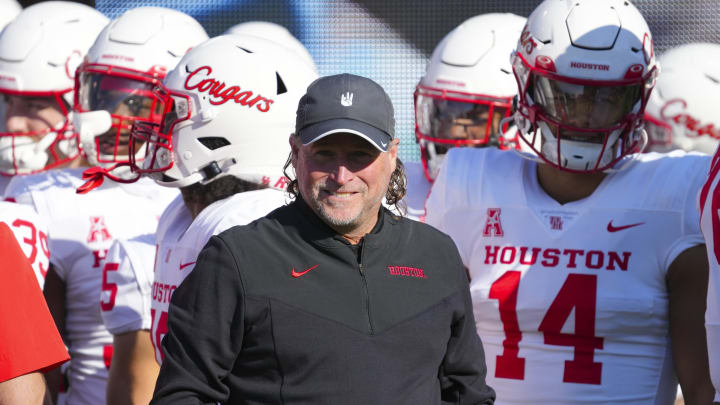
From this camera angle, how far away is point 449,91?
4.55 meters

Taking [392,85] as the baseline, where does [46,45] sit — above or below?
above

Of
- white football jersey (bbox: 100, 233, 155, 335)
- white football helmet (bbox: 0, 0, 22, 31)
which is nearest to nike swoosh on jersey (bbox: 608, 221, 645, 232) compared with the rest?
white football jersey (bbox: 100, 233, 155, 335)

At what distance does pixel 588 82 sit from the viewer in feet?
10.1

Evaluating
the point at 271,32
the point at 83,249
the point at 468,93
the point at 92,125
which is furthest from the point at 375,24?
the point at 83,249

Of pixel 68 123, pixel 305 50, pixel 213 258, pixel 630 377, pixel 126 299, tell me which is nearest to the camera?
pixel 213 258

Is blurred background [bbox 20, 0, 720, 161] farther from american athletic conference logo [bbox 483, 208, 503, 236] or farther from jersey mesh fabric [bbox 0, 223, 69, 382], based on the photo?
jersey mesh fabric [bbox 0, 223, 69, 382]

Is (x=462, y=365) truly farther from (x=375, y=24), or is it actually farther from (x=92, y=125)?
(x=375, y=24)

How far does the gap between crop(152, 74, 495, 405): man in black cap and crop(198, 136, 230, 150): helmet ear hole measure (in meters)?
0.79

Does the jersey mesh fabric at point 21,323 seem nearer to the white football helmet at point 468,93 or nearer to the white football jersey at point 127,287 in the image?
the white football jersey at point 127,287

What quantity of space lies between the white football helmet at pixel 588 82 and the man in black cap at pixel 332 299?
890 mm

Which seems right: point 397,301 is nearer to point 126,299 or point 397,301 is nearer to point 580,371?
point 580,371

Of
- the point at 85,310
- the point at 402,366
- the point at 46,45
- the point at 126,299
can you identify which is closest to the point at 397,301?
the point at 402,366

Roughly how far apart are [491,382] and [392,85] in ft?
9.59

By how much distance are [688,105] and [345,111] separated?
8.73ft
